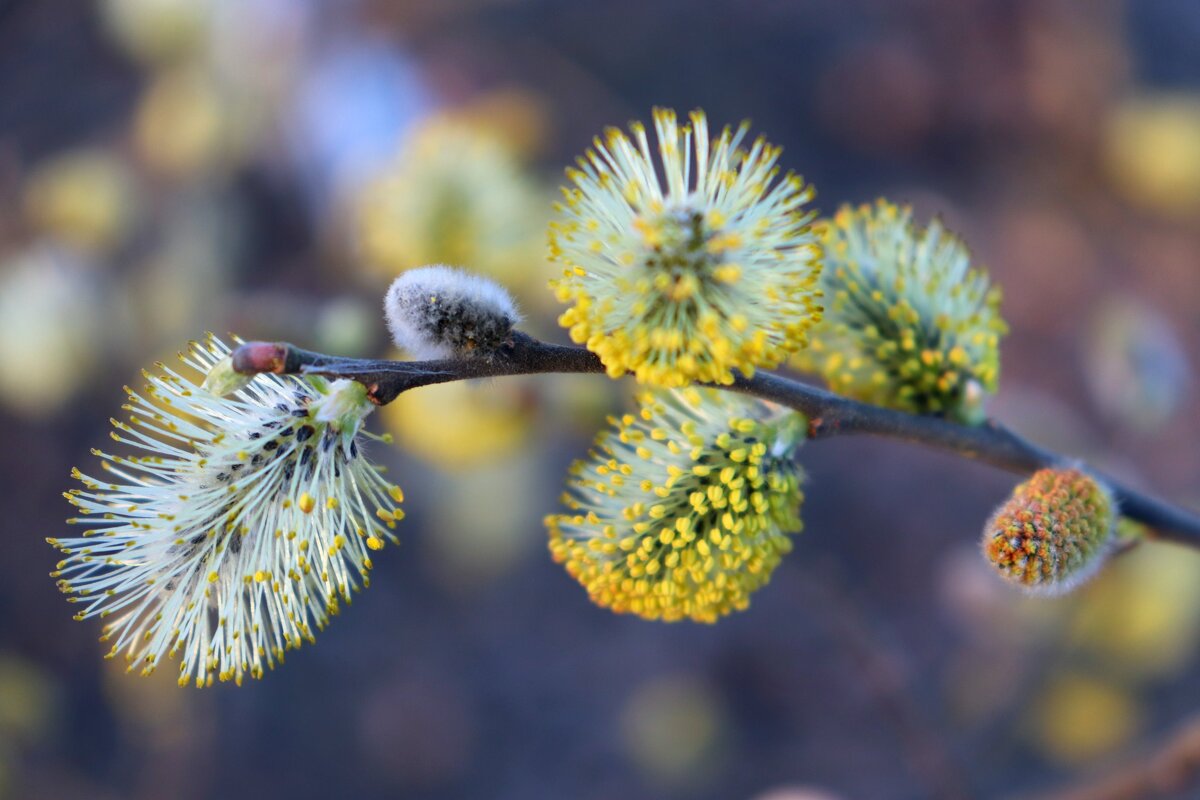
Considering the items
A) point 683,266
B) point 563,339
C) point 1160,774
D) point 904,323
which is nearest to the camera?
point 683,266

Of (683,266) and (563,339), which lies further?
(563,339)

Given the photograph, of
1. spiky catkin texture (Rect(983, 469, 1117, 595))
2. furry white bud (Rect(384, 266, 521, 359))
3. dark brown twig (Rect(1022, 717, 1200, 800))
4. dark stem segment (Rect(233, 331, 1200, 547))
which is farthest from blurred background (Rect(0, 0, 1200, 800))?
furry white bud (Rect(384, 266, 521, 359))

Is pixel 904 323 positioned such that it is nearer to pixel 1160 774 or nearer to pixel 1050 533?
pixel 1050 533

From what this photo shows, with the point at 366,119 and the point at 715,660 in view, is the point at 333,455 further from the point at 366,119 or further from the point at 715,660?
the point at 366,119

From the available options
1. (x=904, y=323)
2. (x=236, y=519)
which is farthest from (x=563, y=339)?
(x=236, y=519)

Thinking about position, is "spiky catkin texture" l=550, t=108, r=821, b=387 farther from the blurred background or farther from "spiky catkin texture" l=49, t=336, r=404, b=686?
the blurred background

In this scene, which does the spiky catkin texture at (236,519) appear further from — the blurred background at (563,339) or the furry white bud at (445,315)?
the blurred background at (563,339)
